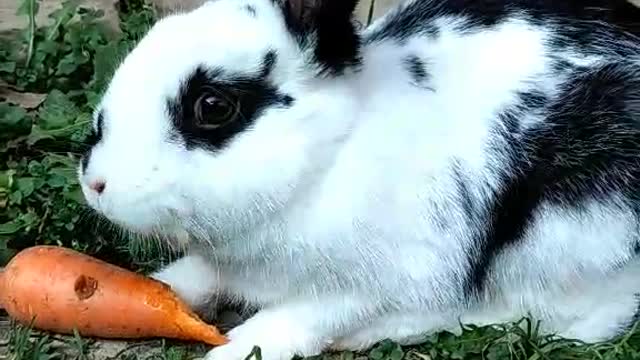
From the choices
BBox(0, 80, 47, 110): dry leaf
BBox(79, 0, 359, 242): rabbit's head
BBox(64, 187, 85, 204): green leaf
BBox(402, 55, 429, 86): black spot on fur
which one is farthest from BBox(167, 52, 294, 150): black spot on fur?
BBox(0, 80, 47, 110): dry leaf

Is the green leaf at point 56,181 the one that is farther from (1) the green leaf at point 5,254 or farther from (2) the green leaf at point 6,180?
(1) the green leaf at point 5,254

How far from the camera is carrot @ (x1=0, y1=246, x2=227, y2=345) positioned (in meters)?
3.62

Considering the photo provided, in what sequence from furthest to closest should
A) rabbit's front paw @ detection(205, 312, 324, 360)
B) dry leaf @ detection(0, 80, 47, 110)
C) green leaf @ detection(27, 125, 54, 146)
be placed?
1. dry leaf @ detection(0, 80, 47, 110)
2. green leaf @ detection(27, 125, 54, 146)
3. rabbit's front paw @ detection(205, 312, 324, 360)

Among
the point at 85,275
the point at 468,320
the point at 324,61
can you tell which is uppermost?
the point at 324,61

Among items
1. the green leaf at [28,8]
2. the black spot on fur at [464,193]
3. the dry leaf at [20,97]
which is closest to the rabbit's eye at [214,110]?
the black spot on fur at [464,193]

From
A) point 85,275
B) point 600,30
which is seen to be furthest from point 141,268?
point 600,30

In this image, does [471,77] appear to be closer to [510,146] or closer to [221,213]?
[510,146]

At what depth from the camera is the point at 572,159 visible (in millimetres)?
3469

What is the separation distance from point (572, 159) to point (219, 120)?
790 millimetres

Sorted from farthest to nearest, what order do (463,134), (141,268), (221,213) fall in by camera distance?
1. (141,268)
2. (463,134)
3. (221,213)

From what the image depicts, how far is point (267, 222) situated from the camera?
3318 millimetres

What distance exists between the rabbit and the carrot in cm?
9

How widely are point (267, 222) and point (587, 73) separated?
79 cm

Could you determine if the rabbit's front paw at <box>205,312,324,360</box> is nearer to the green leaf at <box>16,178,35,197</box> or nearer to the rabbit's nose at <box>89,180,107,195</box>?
the rabbit's nose at <box>89,180,107,195</box>
